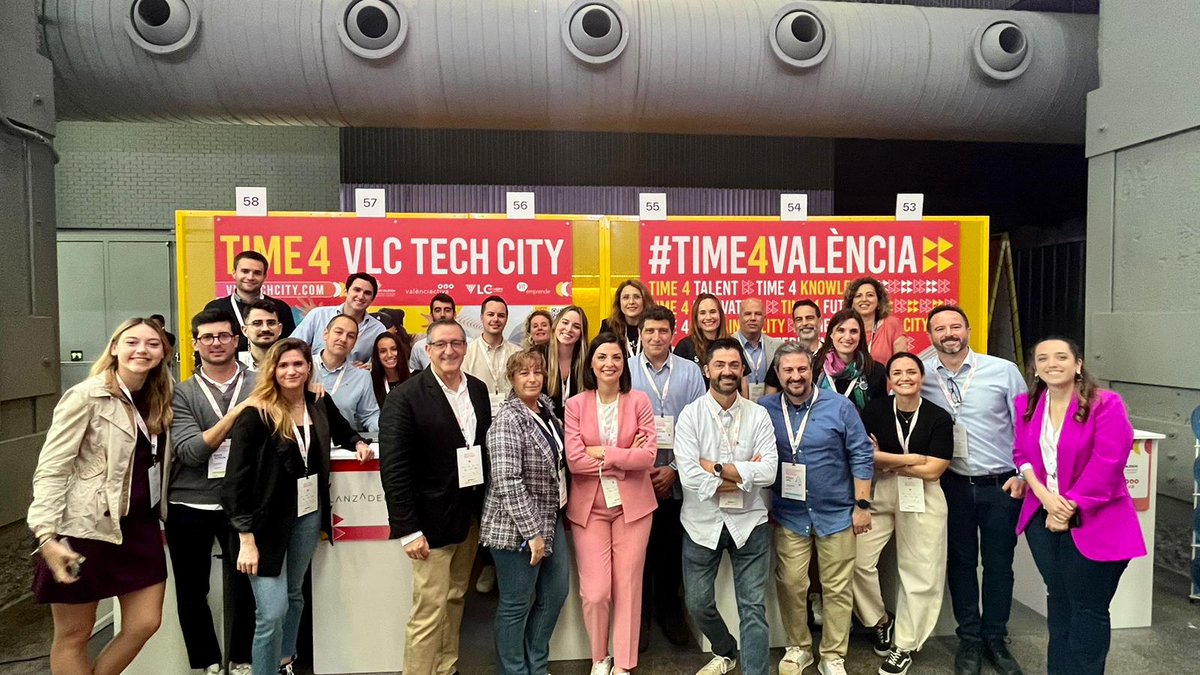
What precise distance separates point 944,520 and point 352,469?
8.49ft

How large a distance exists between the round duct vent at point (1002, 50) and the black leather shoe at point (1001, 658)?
12.9ft

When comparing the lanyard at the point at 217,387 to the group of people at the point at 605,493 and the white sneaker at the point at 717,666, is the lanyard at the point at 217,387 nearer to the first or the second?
the group of people at the point at 605,493

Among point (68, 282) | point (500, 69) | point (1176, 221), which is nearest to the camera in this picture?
point (1176, 221)

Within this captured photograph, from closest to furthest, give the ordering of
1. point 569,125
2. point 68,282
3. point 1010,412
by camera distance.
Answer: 1. point 1010,412
2. point 569,125
3. point 68,282

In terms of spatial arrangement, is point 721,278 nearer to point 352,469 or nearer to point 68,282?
point 352,469

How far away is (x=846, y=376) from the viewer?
123 inches

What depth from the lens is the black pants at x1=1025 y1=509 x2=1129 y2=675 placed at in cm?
227

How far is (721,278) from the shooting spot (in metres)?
4.67

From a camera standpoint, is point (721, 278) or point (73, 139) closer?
point (721, 278)

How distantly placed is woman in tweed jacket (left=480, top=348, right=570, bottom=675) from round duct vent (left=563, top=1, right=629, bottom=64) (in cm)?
276

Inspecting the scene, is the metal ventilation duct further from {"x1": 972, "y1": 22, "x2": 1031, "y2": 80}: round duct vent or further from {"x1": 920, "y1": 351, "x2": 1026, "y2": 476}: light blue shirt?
{"x1": 920, "y1": 351, "x2": 1026, "y2": 476}: light blue shirt

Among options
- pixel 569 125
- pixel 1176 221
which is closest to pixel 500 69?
A: pixel 569 125

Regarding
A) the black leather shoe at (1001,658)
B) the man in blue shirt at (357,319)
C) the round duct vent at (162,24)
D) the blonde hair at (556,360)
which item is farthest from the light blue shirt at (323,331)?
the black leather shoe at (1001,658)

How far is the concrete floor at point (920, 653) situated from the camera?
9.35 feet
